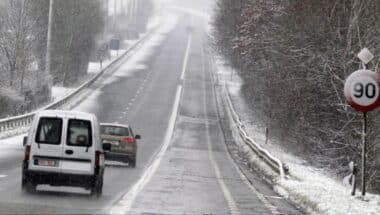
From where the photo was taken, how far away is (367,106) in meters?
17.2

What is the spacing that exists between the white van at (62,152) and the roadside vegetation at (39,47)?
120ft

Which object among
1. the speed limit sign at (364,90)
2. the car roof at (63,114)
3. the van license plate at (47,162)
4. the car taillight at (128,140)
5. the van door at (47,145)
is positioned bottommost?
the car taillight at (128,140)

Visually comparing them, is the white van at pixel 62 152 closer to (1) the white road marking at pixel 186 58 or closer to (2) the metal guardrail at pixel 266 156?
(2) the metal guardrail at pixel 266 156

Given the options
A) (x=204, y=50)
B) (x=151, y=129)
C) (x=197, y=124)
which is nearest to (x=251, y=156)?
(x=151, y=129)

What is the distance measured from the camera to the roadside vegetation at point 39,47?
193 feet

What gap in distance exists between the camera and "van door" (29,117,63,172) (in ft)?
56.1

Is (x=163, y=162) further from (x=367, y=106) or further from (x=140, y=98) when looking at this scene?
(x=140, y=98)

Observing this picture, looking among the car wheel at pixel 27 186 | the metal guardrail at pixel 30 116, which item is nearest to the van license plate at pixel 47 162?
the car wheel at pixel 27 186

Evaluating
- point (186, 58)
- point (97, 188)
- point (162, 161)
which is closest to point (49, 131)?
point (97, 188)

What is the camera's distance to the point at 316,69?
36281 millimetres

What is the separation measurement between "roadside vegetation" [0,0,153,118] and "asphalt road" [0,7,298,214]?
3407 millimetres

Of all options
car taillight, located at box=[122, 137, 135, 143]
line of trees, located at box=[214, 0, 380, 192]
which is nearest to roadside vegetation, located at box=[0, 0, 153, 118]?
line of trees, located at box=[214, 0, 380, 192]

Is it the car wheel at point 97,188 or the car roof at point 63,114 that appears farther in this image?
the car wheel at point 97,188

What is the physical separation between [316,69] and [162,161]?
7878 millimetres
